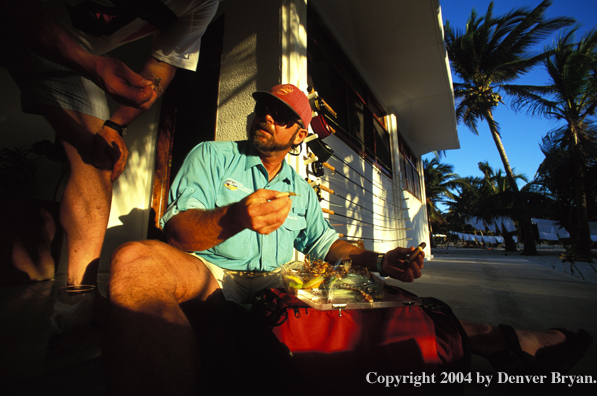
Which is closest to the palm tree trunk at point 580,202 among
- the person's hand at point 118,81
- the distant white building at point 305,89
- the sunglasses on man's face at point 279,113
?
the distant white building at point 305,89

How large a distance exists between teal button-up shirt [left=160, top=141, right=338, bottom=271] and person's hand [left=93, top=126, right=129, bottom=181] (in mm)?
342

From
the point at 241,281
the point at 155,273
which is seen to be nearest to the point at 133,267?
the point at 155,273

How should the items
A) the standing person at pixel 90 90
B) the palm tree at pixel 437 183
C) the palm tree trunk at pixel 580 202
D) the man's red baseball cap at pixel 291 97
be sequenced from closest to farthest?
the standing person at pixel 90 90, the man's red baseball cap at pixel 291 97, the palm tree trunk at pixel 580 202, the palm tree at pixel 437 183

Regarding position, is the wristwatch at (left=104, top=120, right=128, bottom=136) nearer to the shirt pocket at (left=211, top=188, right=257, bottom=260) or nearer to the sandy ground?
the shirt pocket at (left=211, top=188, right=257, bottom=260)

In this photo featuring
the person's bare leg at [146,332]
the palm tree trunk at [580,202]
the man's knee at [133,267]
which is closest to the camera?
the person's bare leg at [146,332]

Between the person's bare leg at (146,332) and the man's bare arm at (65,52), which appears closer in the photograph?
the person's bare leg at (146,332)

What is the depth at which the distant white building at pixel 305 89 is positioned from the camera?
2396 mm

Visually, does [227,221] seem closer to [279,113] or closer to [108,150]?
[108,150]

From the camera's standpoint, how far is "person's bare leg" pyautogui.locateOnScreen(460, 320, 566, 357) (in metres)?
1.00

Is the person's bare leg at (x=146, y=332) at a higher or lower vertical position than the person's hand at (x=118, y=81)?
lower

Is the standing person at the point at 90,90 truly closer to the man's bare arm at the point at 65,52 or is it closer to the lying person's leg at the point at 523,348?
the man's bare arm at the point at 65,52

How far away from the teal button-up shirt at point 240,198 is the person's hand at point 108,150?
34 cm

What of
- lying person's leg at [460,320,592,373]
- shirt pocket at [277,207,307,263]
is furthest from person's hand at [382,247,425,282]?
shirt pocket at [277,207,307,263]

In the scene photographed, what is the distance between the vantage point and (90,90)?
1.25m
